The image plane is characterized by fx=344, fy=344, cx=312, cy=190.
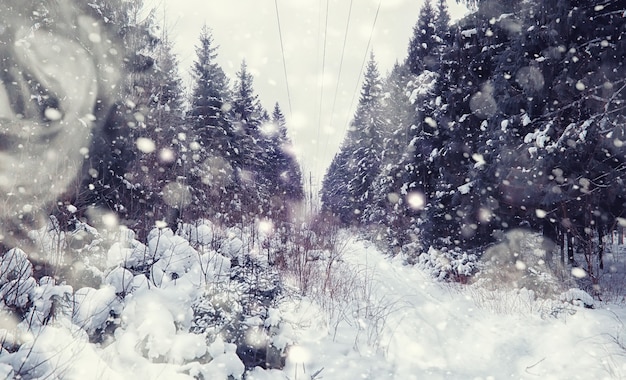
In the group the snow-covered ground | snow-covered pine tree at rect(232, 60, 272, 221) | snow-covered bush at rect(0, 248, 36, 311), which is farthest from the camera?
snow-covered pine tree at rect(232, 60, 272, 221)

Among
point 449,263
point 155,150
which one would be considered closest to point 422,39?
point 449,263

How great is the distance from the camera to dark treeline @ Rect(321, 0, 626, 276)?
6.38 meters

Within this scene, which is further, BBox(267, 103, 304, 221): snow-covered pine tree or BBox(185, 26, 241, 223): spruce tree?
BBox(267, 103, 304, 221): snow-covered pine tree

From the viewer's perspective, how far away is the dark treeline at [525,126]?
6.38m

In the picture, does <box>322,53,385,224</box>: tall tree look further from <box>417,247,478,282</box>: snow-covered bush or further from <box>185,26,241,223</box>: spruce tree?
<box>417,247,478,282</box>: snow-covered bush

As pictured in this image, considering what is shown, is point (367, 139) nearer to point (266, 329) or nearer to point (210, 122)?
point (210, 122)

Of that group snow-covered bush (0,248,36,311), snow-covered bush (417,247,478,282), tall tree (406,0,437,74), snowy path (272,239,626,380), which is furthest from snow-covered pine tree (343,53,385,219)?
snow-covered bush (0,248,36,311)

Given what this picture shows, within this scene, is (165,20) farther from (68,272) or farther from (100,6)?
(68,272)

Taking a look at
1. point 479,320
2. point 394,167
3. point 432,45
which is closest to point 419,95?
point 394,167

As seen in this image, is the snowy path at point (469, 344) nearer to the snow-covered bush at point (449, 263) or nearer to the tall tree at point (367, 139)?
the snow-covered bush at point (449, 263)

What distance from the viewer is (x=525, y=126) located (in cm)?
771

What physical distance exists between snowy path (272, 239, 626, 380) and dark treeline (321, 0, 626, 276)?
236cm

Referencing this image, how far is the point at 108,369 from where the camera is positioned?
7.57 ft

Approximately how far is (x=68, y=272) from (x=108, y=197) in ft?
19.5
